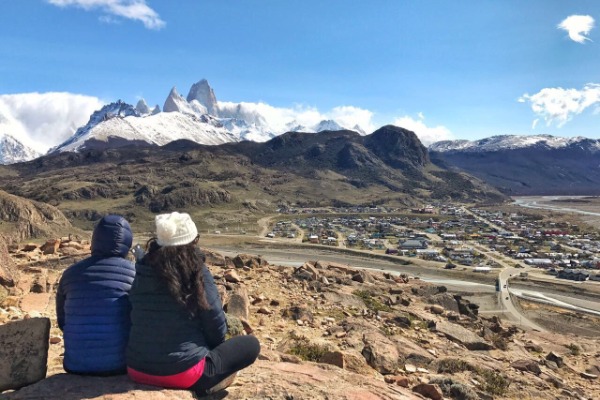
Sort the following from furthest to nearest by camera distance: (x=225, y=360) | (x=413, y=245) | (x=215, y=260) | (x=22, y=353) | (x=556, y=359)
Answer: (x=413, y=245)
(x=215, y=260)
(x=556, y=359)
(x=22, y=353)
(x=225, y=360)

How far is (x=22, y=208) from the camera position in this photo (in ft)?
286

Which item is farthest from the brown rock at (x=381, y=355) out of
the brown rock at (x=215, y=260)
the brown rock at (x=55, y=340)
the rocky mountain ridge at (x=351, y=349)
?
the brown rock at (x=215, y=260)

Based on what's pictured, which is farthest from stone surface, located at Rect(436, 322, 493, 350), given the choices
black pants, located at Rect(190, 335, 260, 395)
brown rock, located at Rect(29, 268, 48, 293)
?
brown rock, located at Rect(29, 268, 48, 293)

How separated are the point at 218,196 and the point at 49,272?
15535 cm

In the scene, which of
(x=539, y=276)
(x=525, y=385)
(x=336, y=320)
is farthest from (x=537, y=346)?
(x=539, y=276)

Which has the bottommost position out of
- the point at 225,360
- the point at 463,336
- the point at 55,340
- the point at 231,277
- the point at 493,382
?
the point at 463,336

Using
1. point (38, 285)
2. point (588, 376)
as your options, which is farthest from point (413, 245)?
point (38, 285)

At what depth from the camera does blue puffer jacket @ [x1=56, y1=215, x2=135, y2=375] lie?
5535 mm

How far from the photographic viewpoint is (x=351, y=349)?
11.6 meters

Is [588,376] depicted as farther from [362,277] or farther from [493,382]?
[362,277]

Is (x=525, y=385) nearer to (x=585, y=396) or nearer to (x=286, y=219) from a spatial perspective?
(x=585, y=396)

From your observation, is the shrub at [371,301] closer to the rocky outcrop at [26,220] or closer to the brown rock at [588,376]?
the brown rock at [588,376]

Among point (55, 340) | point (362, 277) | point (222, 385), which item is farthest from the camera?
point (362, 277)

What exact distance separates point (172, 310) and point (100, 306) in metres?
1.05
